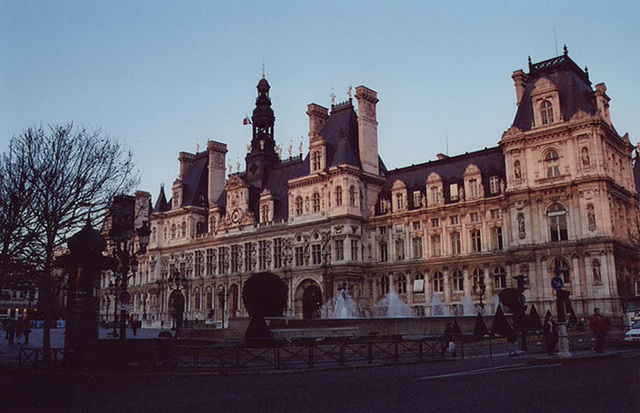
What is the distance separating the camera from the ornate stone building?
46.9 metres

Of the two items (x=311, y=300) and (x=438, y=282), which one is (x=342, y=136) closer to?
(x=311, y=300)

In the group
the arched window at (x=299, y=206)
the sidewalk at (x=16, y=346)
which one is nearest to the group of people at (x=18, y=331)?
the sidewalk at (x=16, y=346)

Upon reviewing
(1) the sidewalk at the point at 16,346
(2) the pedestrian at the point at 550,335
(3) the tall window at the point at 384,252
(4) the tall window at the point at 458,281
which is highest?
(3) the tall window at the point at 384,252

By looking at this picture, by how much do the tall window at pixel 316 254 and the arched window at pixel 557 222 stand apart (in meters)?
23.5

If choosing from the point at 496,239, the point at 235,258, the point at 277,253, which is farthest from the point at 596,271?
the point at 235,258

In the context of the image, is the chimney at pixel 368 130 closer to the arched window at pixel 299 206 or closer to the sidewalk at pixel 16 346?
the arched window at pixel 299 206

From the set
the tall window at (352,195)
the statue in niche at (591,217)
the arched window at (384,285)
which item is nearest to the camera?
the statue in niche at (591,217)

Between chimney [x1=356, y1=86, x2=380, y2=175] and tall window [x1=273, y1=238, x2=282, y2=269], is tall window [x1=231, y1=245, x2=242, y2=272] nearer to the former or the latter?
tall window [x1=273, y1=238, x2=282, y2=269]

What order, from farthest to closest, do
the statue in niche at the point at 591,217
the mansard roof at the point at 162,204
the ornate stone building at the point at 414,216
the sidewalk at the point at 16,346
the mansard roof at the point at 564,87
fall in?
the mansard roof at the point at 162,204 < the mansard roof at the point at 564,87 < the ornate stone building at the point at 414,216 < the statue in niche at the point at 591,217 < the sidewalk at the point at 16,346

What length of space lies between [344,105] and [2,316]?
297 ft

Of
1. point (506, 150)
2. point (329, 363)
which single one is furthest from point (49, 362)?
point (506, 150)

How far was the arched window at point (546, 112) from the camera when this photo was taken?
49812 millimetres

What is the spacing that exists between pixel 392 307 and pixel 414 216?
9.24m

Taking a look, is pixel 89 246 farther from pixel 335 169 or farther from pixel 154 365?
pixel 335 169
